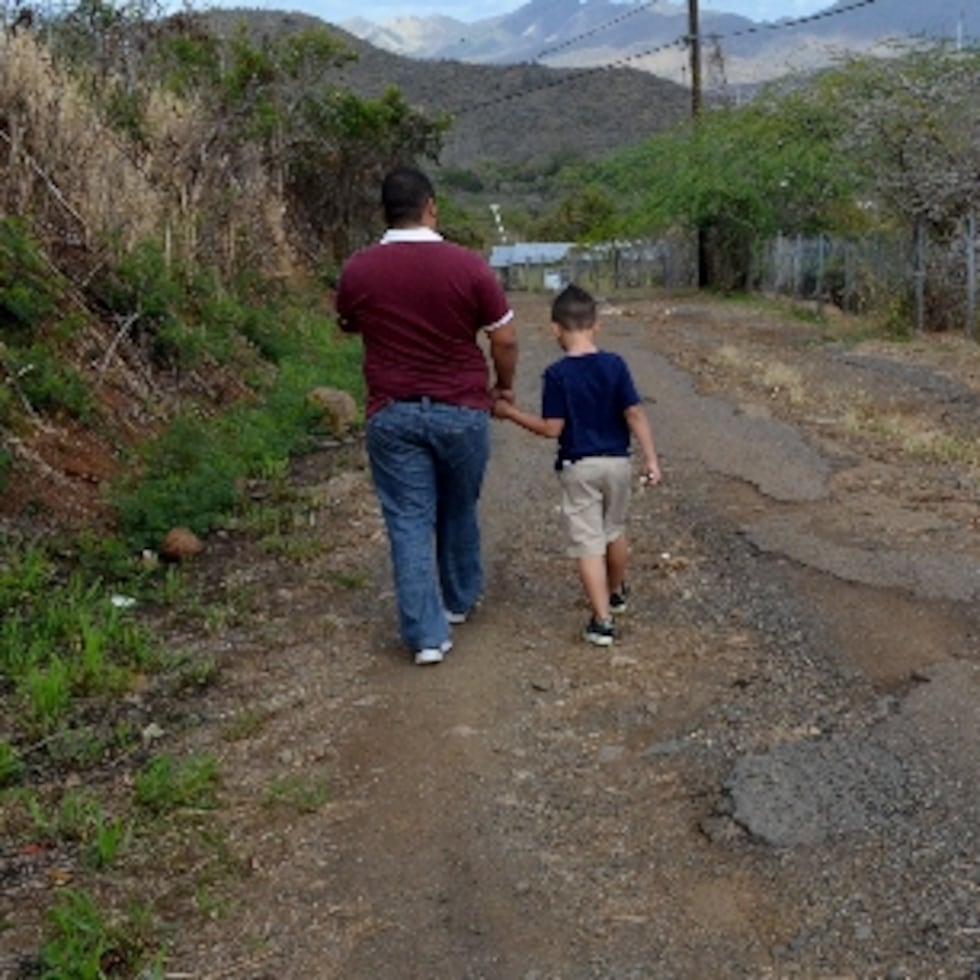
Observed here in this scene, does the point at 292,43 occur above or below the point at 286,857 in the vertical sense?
above

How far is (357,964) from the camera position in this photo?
135 inches

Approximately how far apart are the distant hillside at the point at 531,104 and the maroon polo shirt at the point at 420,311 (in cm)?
5634

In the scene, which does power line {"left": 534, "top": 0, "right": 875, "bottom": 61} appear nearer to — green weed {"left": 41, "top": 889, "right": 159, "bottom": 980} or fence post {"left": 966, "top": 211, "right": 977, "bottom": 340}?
fence post {"left": 966, "top": 211, "right": 977, "bottom": 340}

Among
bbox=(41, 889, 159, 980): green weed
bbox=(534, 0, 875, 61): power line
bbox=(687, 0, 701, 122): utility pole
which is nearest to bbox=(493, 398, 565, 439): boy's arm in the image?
bbox=(41, 889, 159, 980): green weed

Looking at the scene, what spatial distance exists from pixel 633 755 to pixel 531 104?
72366mm

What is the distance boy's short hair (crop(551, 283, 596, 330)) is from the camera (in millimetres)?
5574

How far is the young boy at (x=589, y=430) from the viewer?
5.55 m

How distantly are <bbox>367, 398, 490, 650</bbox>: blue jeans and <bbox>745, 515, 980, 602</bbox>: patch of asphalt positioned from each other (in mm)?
1989

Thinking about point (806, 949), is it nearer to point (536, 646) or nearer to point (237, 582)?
point (536, 646)

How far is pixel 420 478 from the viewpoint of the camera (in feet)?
17.8

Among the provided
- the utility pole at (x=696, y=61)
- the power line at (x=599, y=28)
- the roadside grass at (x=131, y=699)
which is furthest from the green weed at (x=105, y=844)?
the power line at (x=599, y=28)

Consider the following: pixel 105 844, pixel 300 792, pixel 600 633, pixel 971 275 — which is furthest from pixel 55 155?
pixel 971 275

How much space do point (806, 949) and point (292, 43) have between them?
23.1 metres

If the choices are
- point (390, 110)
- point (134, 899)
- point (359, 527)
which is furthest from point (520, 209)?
point (134, 899)
